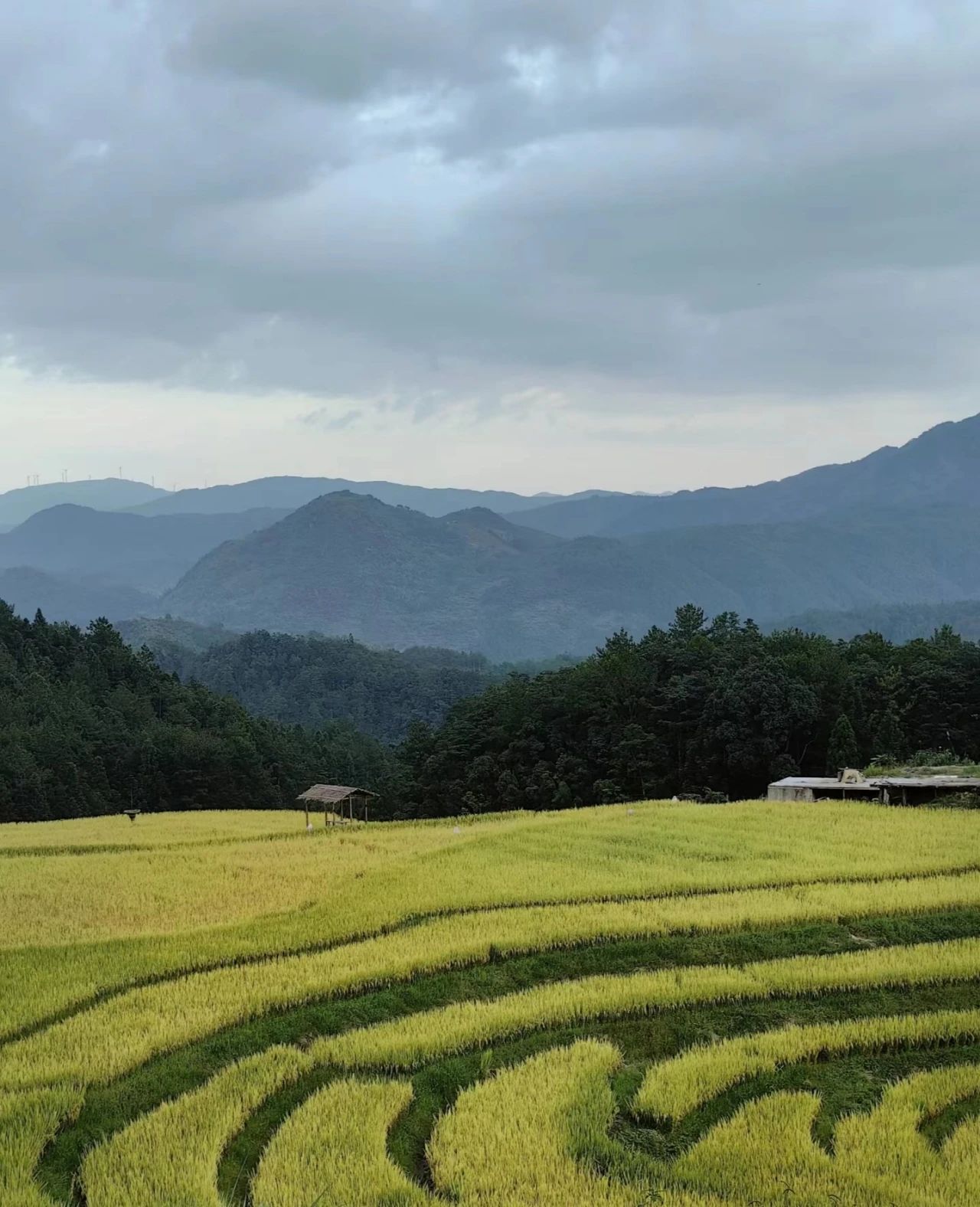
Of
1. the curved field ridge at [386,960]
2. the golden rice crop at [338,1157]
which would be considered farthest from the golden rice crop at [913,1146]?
the curved field ridge at [386,960]

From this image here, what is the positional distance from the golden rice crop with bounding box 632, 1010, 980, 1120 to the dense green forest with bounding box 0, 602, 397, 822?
71.4 m

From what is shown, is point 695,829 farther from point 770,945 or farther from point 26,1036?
point 26,1036

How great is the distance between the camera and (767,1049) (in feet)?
47.8

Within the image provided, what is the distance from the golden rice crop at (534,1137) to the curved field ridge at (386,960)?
169 inches

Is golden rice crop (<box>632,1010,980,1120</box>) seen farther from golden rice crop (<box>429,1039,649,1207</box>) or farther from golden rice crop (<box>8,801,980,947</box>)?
golden rice crop (<box>8,801,980,947</box>)

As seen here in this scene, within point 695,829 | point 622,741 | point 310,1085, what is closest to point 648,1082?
point 310,1085

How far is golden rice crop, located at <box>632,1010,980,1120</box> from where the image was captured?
1310cm

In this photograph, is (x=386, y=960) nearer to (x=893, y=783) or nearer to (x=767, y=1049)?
(x=767, y=1049)

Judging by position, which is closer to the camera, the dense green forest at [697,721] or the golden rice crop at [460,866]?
the golden rice crop at [460,866]

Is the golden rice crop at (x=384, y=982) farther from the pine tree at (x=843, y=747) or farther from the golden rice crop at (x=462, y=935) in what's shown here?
the pine tree at (x=843, y=747)

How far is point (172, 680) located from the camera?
12169cm

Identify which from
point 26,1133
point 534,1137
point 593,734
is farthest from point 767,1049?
point 593,734

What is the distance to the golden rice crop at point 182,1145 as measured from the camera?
10578 mm

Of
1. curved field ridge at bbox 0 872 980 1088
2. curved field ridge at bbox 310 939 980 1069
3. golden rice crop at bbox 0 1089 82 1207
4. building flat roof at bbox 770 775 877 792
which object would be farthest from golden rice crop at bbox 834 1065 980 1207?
building flat roof at bbox 770 775 877 792
